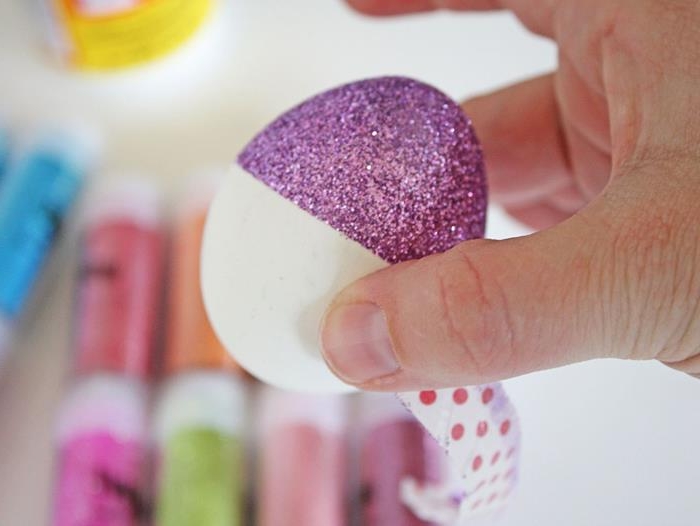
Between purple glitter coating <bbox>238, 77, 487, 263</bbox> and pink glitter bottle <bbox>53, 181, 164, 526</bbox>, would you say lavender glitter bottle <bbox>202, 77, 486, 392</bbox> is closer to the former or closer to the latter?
purple glitter coating <bbox>238, 77, 487, 263</bbox>

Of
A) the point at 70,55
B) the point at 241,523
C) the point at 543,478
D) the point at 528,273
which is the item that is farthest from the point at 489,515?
the point at 70,55

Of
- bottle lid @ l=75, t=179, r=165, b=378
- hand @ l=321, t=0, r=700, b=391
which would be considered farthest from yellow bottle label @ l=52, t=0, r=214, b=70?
hand @ l=321, t=0, r=700, b=391

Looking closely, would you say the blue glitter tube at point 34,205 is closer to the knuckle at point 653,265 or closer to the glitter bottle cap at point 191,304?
the glitter bottle cap at point 191,304

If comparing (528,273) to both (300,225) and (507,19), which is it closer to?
(300,225)

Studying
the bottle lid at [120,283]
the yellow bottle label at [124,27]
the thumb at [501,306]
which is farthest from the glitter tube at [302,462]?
the yellow bottle label at [124,27]

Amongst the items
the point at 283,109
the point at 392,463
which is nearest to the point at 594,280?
the point at 392,463

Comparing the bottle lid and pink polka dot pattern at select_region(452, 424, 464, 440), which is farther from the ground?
the bottle lid
